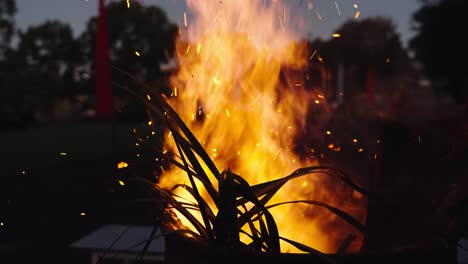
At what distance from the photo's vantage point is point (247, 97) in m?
2.20

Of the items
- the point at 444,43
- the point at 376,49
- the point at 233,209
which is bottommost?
the point at 233,209

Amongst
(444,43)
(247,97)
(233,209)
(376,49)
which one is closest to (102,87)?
(247,97)

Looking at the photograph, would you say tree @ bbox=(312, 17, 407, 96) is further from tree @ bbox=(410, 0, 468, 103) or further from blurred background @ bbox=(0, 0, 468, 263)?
blurred background @ bbox=(0, 0, 468, 263)

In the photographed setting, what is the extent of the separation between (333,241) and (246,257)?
1.82 ft

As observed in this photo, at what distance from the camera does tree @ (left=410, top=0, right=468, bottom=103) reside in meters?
37.1

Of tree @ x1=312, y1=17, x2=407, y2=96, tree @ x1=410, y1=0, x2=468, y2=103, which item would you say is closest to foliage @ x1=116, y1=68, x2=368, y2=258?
tree @ x1=410, y1=0, x2=468, y2=103

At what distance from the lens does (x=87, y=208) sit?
7617mm

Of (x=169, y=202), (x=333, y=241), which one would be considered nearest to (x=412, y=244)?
(x=333, y=241)

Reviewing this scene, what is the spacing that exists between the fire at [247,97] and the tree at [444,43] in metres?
36.2

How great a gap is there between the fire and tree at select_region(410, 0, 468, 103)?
119 feet

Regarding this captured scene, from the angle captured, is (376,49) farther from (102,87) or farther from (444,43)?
(102,87)

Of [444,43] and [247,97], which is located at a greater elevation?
[444,43]

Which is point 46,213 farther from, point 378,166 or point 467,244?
point 378,166

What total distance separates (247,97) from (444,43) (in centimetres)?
3836
